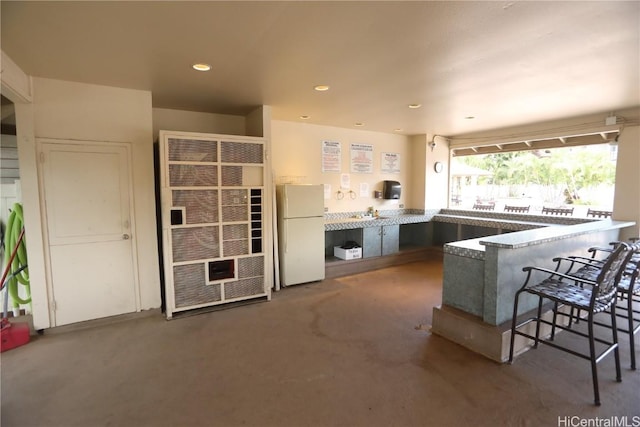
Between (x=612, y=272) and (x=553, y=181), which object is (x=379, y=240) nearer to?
(x=612, y=272)

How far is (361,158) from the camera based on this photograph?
5.80 metres

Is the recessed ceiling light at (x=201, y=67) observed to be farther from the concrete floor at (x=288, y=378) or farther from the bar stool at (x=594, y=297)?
the bar stool at (x=594, y=297)

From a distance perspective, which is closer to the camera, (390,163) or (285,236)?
(285,236)

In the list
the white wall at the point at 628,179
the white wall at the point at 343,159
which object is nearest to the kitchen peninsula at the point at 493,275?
the white wall at the point at 628,179

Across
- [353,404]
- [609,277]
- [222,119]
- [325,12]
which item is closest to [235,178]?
[222,119]

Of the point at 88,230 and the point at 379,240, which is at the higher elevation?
the point at 88,230

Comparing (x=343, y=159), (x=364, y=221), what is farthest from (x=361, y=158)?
(x=364, y=221)

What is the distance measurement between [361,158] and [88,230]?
14.0 ft

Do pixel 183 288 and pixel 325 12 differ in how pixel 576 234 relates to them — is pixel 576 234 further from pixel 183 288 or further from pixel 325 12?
pixel 183 288

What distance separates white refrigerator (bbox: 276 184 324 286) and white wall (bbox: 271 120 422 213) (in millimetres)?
611

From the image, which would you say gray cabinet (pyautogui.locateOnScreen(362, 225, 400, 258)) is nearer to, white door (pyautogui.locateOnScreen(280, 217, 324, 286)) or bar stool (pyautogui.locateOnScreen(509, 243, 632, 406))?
white door (pyautogui.locateOnScreen(280, 217, 324, 286))

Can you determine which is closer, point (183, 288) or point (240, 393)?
point (240, 393)

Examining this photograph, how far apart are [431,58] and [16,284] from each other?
4.60m

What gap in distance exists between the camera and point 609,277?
2.18 metres
